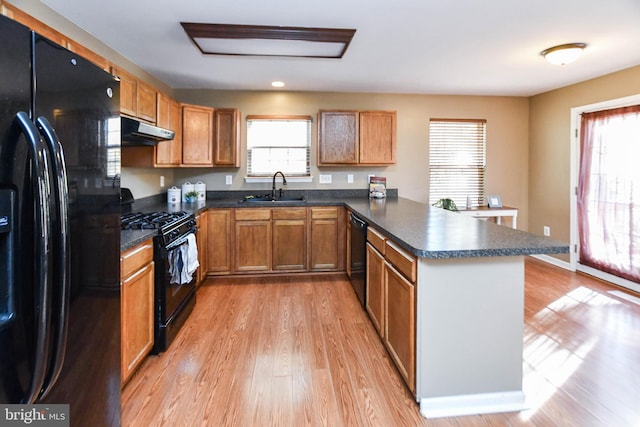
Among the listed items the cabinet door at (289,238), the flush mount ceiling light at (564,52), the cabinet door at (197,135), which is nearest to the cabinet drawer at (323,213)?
Result: the cabinet door at (289,238)

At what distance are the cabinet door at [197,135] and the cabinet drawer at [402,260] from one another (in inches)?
106

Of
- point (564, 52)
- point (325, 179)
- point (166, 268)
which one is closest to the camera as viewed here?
point (166, 268)

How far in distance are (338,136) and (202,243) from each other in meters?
2.05

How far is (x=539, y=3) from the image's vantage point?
224cm

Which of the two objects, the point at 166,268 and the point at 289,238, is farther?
the point at 289,238

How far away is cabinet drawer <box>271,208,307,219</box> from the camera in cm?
403

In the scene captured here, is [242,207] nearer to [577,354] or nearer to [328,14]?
[328,14]

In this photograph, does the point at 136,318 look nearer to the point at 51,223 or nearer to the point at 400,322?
the point at 51,223

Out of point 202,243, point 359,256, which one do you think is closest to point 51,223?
point 359,256

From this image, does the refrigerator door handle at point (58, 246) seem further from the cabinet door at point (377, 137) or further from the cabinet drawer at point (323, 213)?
the cabinet door at point (377, 137)

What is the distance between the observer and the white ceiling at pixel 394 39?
227cm

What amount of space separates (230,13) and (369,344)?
8.16ft

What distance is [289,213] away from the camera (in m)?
4.04

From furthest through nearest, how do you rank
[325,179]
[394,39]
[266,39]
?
[325,179], [394,39], [266,39]
